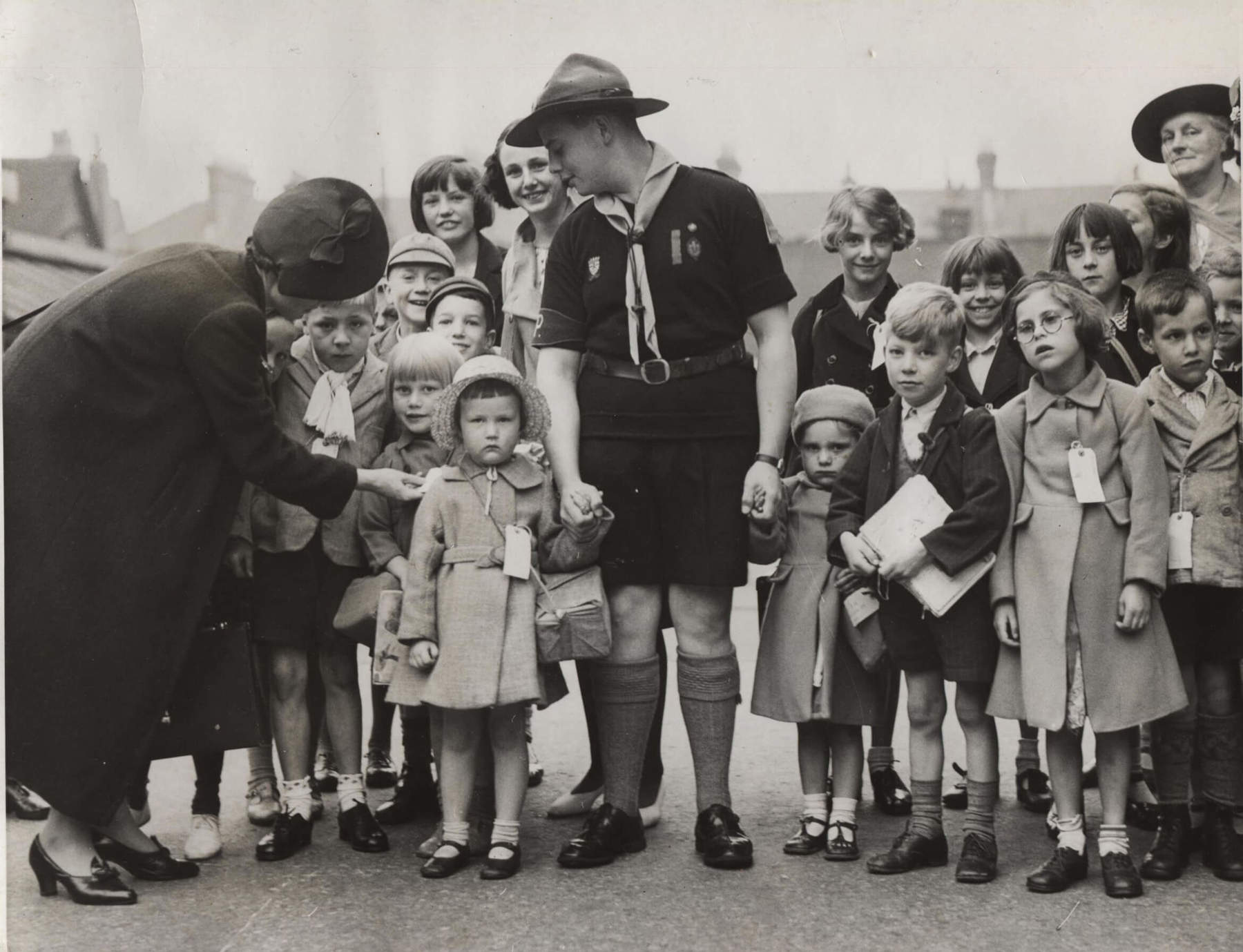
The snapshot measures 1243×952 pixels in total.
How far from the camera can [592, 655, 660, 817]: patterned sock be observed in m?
4.09

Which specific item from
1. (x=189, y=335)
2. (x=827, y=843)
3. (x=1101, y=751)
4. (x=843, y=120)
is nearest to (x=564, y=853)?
(x=827, y=843)

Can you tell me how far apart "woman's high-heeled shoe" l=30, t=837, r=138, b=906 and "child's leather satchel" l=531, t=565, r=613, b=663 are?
127 centimetres

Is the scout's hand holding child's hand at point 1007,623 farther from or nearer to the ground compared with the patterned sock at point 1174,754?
farther from the ground

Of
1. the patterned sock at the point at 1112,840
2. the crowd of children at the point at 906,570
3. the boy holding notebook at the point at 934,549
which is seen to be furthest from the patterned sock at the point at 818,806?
the patterned sock at the point at 1112,840

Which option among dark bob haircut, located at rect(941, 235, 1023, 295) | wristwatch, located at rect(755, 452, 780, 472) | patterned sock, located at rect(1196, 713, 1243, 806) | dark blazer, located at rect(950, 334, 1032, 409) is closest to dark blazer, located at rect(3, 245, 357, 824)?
wristwatch, located at rect(755, 452, 780, 472)

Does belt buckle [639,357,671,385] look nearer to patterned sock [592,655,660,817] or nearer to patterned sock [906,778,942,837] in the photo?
patterned sock [592,655,660,817]

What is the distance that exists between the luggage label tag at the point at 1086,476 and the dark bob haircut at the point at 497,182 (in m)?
2.20

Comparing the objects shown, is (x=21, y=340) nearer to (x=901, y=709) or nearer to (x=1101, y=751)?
(x=1101, y=751)

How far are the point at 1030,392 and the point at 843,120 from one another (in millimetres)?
1267

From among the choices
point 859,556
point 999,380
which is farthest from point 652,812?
point 999,380

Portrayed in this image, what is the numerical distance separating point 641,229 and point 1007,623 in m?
1.51

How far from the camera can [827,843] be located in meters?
4.05

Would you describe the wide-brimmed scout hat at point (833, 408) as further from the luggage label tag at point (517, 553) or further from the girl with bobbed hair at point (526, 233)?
the girl with bobbed hair at point (526, 233)

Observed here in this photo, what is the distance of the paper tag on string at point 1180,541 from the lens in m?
3.88
